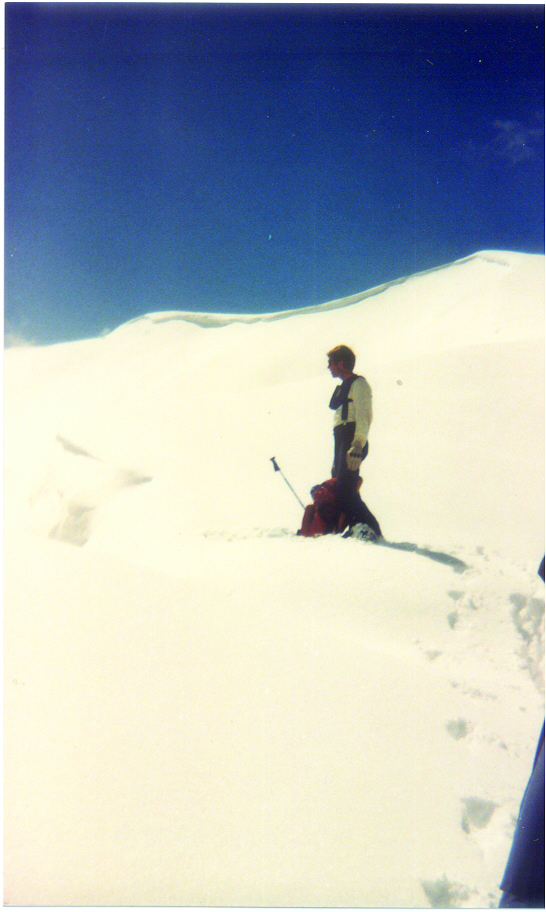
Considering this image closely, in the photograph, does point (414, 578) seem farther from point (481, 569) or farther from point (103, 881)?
point (103, 881)

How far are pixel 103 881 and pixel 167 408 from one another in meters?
6.73

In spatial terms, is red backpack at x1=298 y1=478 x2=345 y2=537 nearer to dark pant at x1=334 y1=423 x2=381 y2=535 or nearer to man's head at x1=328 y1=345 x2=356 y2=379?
dark pant at x1=334 y1=423 x2=381 y2=535

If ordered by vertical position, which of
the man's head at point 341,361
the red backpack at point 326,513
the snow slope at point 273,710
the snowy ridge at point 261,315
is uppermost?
the snowy ridge at point 261,315

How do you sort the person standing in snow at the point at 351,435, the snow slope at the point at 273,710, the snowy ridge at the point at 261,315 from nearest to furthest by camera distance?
1. the snow slope at the point at 273,710
2. the person standing in snow at the point at 351,435
3. the snowy ridge at the point at 261,315

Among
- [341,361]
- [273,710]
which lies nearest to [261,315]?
[341,361]

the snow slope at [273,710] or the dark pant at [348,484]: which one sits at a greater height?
the dark pant at [348,484]

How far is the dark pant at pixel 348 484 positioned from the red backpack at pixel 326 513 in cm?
5

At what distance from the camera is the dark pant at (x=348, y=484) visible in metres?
3.11

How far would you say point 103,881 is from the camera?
1.47 metres

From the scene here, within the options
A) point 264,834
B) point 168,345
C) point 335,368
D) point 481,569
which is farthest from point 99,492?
point 168,345

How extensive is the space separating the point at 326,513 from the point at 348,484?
0.24 metres

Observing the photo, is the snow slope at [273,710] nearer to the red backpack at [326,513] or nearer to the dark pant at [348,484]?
the red backpack at [326,513]

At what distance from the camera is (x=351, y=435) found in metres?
3.17

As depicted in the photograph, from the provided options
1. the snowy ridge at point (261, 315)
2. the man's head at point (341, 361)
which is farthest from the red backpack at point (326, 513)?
the snowy ridge at point (261, 315)
